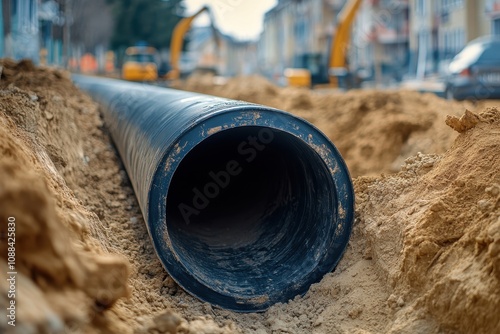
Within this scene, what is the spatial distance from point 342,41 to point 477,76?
6.32 metres

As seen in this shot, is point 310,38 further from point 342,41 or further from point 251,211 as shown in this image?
point 251,211

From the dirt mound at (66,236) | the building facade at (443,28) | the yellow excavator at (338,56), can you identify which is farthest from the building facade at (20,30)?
the building facade at (443,28)

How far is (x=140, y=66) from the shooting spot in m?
27.7

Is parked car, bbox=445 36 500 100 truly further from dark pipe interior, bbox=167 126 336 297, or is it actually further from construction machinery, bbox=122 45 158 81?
construction machinery, bbox=122 45 158 81

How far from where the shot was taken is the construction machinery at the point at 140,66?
2719 centimetres

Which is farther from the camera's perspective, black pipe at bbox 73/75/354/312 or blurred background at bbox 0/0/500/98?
blurred background at bbox 0/0/500/98

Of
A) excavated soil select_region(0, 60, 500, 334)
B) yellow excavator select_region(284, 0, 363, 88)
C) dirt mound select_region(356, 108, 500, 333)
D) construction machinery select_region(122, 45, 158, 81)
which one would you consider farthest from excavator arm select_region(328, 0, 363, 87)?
dirt mound select_region(356, 108, 500, 333)

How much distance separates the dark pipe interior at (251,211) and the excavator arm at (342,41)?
40.6ft

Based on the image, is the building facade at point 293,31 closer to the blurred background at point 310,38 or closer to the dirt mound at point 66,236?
the blurred background at point 310,38

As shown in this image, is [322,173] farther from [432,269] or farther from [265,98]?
[265,98]

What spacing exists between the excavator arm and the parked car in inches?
177

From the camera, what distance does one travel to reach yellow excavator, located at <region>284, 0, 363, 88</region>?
17922 millimetres

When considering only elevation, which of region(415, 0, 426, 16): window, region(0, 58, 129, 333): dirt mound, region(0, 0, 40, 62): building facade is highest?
region(415, 0, 426, 16): window

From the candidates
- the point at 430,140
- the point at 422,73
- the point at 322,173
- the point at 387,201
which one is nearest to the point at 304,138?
the point at 322,173
